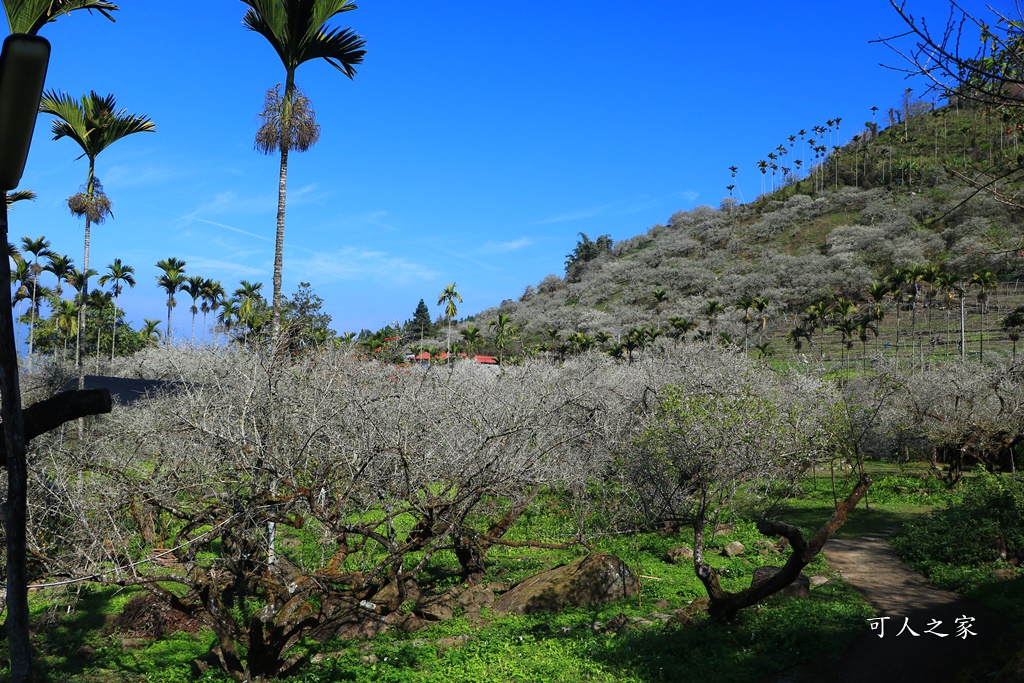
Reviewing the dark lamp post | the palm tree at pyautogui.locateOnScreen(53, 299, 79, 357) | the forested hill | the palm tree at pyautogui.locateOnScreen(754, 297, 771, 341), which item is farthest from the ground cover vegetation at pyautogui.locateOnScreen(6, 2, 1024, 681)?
the forested hill

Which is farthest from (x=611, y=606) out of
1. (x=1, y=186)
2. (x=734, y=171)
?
(x=734, y=171)

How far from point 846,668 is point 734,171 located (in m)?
172

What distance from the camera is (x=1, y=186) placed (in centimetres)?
266

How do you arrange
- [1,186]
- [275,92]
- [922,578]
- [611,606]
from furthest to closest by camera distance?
[275,92] → [922,578] → [611,606] → [1,186]

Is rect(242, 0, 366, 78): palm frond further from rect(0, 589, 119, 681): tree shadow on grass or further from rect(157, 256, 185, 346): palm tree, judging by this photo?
rect(157, 256, 185, 346): palm tree

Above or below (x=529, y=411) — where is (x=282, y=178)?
above

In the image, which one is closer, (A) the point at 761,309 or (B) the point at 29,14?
A: (B) the point at 29,14

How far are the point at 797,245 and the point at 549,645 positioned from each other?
124716 mm

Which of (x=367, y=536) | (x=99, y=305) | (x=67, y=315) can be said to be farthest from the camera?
(x=99, y=305)

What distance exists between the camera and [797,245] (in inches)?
4860

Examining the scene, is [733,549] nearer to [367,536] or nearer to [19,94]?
[367,536]

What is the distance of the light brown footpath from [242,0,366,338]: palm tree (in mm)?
13954

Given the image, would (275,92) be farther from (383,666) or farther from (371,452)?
(383,666)

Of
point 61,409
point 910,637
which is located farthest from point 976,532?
point 61,409
